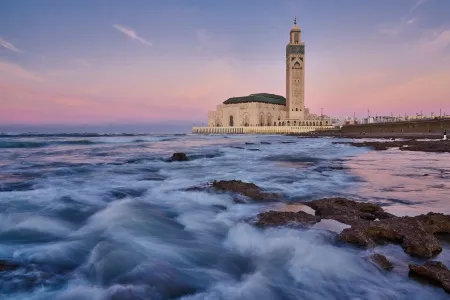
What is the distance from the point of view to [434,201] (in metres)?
6.47

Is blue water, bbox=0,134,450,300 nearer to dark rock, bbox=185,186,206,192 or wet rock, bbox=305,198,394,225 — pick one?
dark rock, bbox=185,186,206,192

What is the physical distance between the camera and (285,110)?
111m

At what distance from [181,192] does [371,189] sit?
14.9ft

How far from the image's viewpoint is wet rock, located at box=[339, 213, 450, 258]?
3916mm

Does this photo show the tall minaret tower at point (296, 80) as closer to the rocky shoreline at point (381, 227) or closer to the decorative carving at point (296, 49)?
the decorative carving at point (296, 49)

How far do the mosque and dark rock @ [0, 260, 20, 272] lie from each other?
94618mm

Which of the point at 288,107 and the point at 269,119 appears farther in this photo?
the point at 269,119

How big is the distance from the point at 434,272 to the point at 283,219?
7.31 ft

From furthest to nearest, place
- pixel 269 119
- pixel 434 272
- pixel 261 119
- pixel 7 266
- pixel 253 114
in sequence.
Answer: pixel 269 119
pixel 261 119
pixel 253 114
pixel 7 266
pixel 434 272

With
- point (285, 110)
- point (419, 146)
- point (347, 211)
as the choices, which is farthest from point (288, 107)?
point (347, 211)

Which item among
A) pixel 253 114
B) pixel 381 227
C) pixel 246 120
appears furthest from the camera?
pixel 246 120

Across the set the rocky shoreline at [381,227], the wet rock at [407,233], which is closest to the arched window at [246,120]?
the rocky shoreline at [381,227]

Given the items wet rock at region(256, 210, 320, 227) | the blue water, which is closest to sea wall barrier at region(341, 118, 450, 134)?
the blue water

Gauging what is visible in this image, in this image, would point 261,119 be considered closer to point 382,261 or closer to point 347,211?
point 347,211
